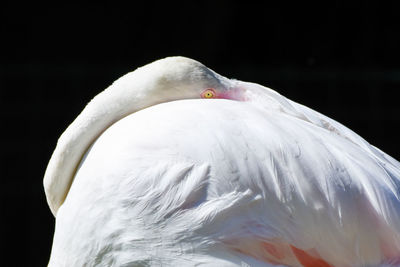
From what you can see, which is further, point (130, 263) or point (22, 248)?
point (22, 248)

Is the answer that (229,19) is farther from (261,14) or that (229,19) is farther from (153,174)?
(153,174)

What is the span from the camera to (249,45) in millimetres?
6312

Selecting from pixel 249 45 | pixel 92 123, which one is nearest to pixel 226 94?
pixel 92 123

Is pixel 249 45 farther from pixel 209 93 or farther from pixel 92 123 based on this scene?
pixel 92 123

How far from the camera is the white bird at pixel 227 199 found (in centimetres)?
241

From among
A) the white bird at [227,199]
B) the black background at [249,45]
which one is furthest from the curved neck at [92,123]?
the black background at [249,45]

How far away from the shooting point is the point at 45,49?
20.0ft

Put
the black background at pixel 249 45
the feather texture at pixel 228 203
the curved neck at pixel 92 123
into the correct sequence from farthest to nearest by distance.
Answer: the black background at pixel 249 45
the curved neck at pixel 92 123
the feather texture at pixel 228 203

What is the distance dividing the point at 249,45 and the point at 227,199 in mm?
4012

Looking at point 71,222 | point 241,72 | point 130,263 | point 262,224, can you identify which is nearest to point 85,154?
point 71,222

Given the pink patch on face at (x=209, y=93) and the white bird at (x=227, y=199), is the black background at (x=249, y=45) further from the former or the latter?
the white bird at (x=227, y=199)

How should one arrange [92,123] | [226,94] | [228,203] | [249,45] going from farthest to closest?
[249,45] < [226,94] < [92,123] < [228,203]

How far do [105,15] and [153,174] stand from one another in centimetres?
391

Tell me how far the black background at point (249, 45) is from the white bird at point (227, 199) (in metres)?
2.83
